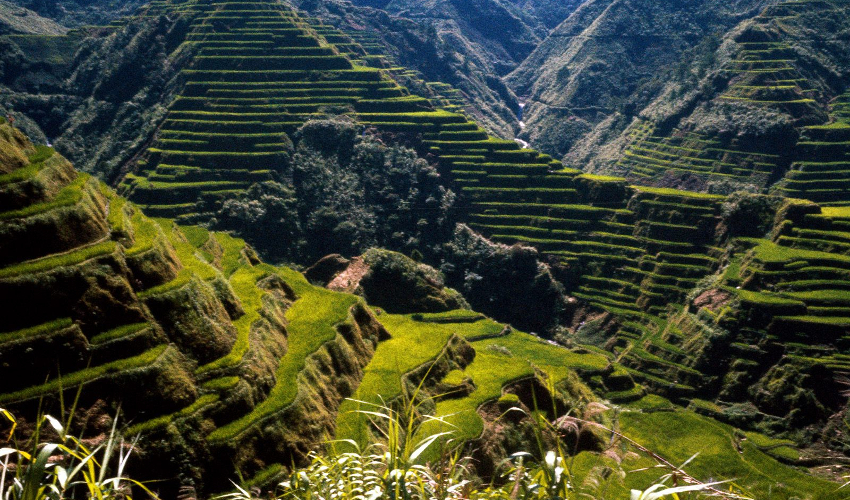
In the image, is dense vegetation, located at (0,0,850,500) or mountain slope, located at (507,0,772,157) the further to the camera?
mountain slope, located at (507,0,772,157)

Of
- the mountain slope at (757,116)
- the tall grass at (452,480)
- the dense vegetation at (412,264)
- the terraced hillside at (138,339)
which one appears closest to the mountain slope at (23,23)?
the dense vegetation at (412,264)

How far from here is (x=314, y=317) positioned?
3347 centimetres

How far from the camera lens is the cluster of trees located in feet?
225

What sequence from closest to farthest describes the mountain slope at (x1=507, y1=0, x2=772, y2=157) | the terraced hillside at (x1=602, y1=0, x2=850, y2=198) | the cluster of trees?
the cluster of trees < the terraced hillside at (x1=602, y1=0, x2=850, y2=198) < the mountain slope at (x1=507, y1=0, x2=772, y2=157)

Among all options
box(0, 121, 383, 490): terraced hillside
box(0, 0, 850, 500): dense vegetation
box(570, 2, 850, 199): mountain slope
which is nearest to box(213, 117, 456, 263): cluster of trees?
box(0, 0, 850, 500): dense vegetation

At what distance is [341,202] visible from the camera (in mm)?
73312

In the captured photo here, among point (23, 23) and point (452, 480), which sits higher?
point (452, 480)

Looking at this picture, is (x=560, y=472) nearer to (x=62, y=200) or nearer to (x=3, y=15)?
(x=62, y=200)

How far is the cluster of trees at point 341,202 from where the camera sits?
6844 centimetres

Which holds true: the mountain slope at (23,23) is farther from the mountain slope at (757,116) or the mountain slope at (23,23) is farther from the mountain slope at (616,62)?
the mountain slope at (757,116)

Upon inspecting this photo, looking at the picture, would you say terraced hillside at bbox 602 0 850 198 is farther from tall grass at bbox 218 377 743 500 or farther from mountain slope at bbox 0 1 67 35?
mountain slope at bbox 0 1 67 35

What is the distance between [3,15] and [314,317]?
11407 centimetres

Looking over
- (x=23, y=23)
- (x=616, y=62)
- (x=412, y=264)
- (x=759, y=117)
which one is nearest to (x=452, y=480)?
(x=412, y=264)

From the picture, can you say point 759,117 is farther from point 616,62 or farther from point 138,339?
point 138,339
